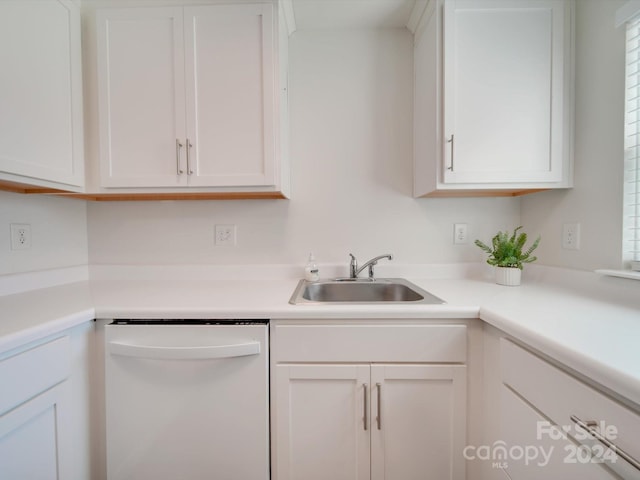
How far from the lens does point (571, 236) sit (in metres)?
1.19

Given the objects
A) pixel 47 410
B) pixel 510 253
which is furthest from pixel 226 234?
pixel 510 253

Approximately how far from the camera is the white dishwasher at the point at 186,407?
3.02 feet

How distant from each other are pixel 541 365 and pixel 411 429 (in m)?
0.50

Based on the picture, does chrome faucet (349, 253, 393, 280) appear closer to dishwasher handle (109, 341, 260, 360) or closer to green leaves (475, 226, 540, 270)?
green leaves (475, 226, 540, 270)

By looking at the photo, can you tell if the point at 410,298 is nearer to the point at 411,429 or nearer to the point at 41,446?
the point at 411,429

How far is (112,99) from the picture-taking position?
1199 millimetres

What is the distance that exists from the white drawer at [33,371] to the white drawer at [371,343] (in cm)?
66

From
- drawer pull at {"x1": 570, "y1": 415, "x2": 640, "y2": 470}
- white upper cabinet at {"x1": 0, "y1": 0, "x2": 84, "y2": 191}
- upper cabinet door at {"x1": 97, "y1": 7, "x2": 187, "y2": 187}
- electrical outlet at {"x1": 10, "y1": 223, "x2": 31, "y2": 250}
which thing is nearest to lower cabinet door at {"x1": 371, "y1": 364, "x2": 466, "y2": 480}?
drawer pull at {"x1": 570, "y1": 415, "x2": 640, "y2": 470}

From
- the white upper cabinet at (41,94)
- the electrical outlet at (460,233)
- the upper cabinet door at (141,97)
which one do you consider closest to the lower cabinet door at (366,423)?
the electrical outlet at (460,233)

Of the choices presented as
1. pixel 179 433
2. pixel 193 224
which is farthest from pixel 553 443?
pixel 193 224

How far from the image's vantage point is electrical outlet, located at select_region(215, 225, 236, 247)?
1512 millimetres

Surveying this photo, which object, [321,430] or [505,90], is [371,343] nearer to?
[321,430]

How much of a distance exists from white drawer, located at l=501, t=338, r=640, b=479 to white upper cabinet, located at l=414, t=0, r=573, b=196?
745mm

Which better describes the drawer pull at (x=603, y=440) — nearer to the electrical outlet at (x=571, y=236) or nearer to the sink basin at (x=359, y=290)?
the sink basin at (x=359, y=290)
